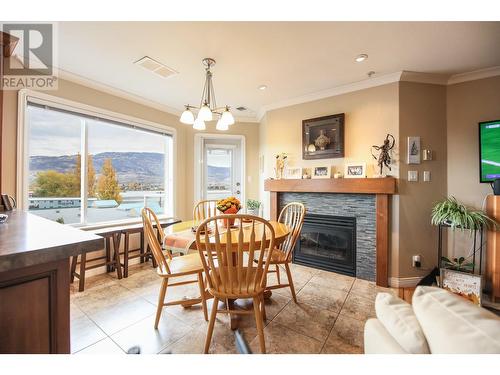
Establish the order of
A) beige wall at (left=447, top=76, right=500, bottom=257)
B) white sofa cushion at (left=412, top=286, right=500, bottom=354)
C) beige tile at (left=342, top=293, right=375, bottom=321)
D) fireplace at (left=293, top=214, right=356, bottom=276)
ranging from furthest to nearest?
fireplace at (left=293, top=214, right=356, bottom=276), beige wall at (left=447, top=76, right=500, bottom=257), beige tile at (left=342, top=293, right=375, bottom=321), white sofa cushion at (left=412, top=286, right=500, bottom=354)

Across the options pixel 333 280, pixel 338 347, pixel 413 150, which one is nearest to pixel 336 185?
pixel 413 150

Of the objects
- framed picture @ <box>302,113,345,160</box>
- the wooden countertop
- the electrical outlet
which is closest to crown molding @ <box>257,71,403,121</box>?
framed picture @ <box>302,113,345,160</box>

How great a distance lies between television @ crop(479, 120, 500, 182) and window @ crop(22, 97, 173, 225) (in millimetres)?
4103

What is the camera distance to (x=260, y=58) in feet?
7.06

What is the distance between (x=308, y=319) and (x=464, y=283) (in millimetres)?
1613

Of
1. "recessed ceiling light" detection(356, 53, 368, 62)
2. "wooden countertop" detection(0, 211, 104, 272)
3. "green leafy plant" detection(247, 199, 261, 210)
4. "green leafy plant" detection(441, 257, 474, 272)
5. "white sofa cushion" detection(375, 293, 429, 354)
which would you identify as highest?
"recessed ceiling light" detection(356, 53, 368, 62)

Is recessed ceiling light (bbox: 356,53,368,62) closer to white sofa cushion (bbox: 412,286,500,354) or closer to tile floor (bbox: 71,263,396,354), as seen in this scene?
white sofa cushion (bbox: 412,286,500,354)

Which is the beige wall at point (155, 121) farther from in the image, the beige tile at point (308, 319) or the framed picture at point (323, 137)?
the beige tile at point (308, 319)

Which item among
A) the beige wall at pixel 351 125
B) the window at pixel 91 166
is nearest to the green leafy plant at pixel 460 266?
the beige wall at pixel 351 125

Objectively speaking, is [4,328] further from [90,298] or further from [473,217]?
[473,217]

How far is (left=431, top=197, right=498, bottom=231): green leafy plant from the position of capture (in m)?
2.06

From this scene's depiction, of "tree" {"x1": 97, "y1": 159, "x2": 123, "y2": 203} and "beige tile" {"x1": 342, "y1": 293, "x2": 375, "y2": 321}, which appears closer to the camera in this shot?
"beige tile" {"x1": 342, "y1": 293, "x2": 375, "y2": 321}

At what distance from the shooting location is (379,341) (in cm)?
71

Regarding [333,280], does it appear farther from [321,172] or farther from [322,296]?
[321,172]
